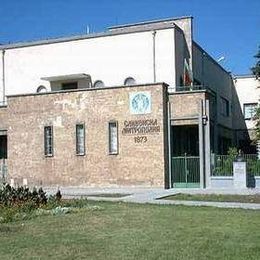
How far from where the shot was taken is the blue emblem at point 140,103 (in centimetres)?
3412

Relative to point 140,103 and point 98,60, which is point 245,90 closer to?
point 98,60

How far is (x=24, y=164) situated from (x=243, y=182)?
13.9m

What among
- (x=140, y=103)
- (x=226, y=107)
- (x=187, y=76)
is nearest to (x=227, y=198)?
(x=140, y=103)

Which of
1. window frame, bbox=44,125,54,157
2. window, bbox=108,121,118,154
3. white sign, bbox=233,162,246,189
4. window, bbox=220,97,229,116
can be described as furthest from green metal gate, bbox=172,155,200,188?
window, bbox=220,97,229,116

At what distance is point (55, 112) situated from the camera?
36688 mm

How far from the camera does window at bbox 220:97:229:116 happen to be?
5317cm

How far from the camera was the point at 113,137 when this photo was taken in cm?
3497

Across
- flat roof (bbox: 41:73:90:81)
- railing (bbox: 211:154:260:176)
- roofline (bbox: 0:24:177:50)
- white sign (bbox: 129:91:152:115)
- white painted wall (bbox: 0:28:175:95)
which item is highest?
roofline (bbox: 0:24:177:50)

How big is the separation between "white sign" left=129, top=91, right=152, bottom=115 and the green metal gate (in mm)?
3325

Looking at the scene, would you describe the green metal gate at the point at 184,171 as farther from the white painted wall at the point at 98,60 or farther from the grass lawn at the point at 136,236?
the grass lawn at the point at 136,236

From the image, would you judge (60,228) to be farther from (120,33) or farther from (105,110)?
(120,33)

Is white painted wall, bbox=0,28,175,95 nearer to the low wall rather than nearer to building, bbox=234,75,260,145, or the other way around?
the low wall

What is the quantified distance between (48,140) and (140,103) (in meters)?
6.67

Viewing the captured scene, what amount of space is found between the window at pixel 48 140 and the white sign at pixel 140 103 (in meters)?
5.73
